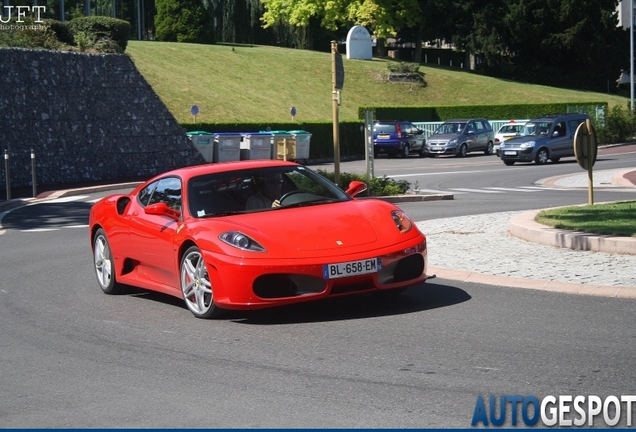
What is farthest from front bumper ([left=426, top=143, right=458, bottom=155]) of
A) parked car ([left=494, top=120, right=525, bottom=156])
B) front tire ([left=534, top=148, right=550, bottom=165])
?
front tire ([left=534, top=148, right=550, bottom=165])

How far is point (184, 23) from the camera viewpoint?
82688 millimetres

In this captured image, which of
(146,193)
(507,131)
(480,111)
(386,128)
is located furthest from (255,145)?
(146,193)

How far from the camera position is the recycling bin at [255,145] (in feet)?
140

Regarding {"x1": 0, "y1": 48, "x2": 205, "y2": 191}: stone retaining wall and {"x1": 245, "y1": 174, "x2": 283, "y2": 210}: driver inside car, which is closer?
{"x1": 245, "y1": 174, "x2": 283, "y2": 210}: driver inside car

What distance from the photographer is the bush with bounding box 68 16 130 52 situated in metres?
36.2

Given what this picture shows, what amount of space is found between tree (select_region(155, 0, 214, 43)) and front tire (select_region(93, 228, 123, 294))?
72.7 meters

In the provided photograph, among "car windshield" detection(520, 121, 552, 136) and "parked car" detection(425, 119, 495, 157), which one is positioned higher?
"car windshield" detection(520, 121, 552, 136)

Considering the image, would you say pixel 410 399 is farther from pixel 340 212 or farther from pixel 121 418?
pixel 340 212

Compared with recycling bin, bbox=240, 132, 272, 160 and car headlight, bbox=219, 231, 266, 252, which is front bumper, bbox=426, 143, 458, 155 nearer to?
recycling bin, bbox=240, 132, 272, 160

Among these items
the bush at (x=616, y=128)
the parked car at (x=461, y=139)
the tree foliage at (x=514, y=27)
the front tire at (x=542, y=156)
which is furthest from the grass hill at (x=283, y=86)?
the front tire at (x=542, y=156)

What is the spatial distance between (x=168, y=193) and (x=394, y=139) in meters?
39.6

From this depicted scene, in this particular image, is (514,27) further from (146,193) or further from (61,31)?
(146,193)

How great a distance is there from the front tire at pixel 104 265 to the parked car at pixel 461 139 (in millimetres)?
38587

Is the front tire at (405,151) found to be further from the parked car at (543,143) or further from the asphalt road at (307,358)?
the asphalt road at (307,358)
